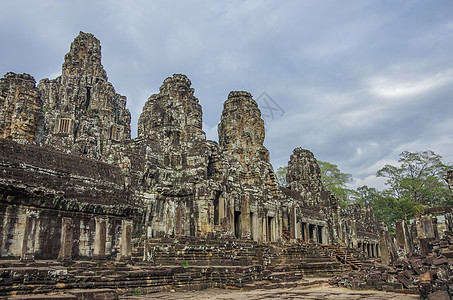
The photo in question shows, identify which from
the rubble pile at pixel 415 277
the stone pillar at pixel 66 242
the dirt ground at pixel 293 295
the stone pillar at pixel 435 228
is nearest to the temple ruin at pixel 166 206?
the stone pillar at pixel 66 242

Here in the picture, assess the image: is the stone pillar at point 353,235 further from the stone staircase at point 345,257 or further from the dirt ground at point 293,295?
the dirt ground at point 293,295

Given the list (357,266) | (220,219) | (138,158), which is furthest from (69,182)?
(357,266)

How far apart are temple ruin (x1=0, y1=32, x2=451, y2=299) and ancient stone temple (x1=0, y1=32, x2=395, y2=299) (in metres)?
0.05

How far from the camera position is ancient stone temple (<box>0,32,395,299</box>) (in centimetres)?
1166

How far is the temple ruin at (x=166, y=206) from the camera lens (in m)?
11.7

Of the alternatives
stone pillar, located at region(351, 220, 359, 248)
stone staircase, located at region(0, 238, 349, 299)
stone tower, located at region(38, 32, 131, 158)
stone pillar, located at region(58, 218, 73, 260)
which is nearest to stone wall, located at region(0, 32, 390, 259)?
stone pillar, located at region(58, 218, 73, 260)

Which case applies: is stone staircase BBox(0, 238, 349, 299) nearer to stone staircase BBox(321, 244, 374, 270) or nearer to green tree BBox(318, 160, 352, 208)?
stone staircase BBox(321, 244, 374, 270)

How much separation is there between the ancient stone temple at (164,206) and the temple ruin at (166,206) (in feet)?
0.17


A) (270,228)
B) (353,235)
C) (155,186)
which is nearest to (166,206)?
(155,186)

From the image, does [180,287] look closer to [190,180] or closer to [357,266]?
[190,180]

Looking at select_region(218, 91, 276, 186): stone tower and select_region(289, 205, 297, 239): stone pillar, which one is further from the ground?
select_region(218, 91, 276, 186): stone tower

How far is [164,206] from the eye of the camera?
18594 mm

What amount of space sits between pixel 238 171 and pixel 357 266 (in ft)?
31.6

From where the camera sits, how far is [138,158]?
18.2m
